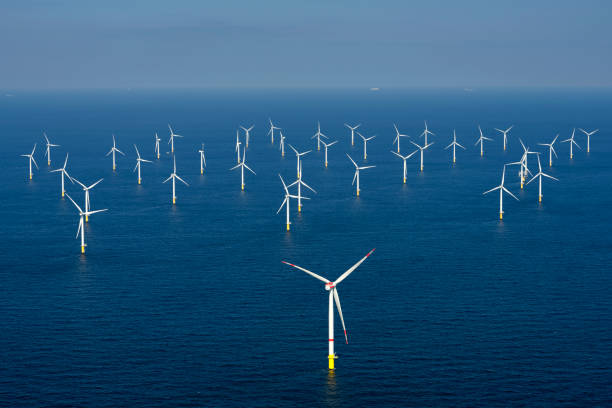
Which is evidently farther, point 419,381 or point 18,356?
point 18,356

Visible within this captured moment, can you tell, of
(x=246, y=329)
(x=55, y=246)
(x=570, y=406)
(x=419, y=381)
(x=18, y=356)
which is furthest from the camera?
(x=55, y=246)

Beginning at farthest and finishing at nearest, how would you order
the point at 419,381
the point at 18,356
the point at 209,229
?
the point at 209,229 < the point at 18,356 < the point at 419,381

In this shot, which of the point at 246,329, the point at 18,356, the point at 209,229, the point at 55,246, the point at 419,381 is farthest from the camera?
the point at 209,229

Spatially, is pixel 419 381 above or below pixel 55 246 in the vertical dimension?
below

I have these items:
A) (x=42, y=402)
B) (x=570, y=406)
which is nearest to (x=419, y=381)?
(x=570, y=406)

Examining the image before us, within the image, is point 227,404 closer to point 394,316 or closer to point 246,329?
point 246,329

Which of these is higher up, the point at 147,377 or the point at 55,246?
the point at 55,246

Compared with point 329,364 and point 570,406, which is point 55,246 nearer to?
point 329,364

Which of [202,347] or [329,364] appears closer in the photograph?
[329,364]

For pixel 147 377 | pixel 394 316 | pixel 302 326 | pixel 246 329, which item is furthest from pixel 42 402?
pixel 394 316
